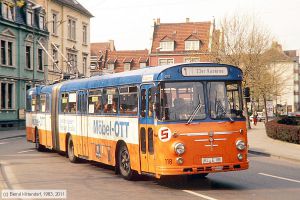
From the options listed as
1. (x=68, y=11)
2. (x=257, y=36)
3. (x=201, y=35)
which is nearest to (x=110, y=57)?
(x=201, y=35)

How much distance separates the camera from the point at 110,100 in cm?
1432

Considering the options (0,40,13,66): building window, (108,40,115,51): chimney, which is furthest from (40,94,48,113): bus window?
(108,40,115,51): chimney

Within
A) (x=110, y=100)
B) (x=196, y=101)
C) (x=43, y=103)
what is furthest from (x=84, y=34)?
(x=196, y=101)

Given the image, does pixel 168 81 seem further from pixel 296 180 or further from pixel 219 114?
pixel 296 180

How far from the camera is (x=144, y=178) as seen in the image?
1323 centimetres

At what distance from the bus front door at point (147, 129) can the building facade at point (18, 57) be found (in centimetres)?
2938

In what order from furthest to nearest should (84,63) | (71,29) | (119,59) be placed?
(119,59) < (84,63) < (71,29)

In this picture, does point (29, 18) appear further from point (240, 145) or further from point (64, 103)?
point (240, 145)

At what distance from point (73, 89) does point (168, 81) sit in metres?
7.15

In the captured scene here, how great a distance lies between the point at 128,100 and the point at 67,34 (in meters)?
43.3

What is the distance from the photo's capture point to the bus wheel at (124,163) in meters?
12.9

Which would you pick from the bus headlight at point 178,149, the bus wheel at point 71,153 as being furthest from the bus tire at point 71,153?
the bus headlight at point 178,149

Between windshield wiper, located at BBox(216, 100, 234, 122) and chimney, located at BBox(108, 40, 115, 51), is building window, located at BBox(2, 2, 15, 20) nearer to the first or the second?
windshield wiper, located at BBox(216, 100, 234, 122)

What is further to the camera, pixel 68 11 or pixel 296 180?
pixel 68 11
